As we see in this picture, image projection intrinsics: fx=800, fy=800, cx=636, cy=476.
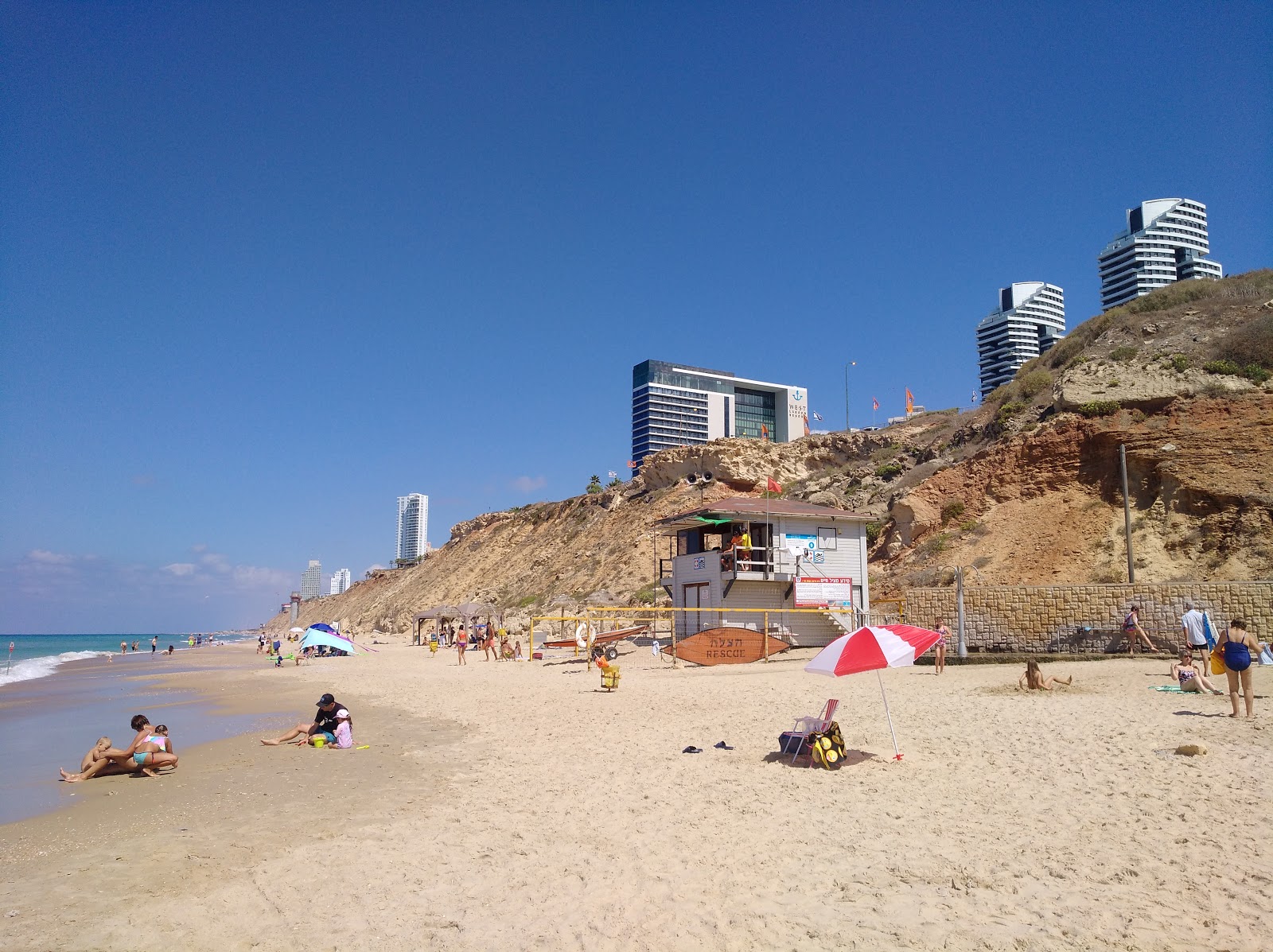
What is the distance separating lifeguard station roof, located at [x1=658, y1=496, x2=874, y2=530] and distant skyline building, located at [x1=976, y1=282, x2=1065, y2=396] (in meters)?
109

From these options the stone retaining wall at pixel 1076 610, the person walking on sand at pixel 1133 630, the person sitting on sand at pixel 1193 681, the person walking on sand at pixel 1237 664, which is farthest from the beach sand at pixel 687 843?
the stone retaining wall at pixel 1076 610

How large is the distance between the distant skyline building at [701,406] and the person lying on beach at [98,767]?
12539cm

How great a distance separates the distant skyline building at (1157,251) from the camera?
119500 millimetres

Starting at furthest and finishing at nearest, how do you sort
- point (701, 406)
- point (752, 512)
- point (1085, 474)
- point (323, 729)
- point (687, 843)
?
point (701, 406) < point (1085, 474) < point (752, 512) < point (323, 729) < point (687, 843)

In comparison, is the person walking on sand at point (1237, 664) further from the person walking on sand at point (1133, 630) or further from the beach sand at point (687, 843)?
the person walking on sand at point (1133, 630)

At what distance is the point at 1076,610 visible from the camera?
68.3 ft

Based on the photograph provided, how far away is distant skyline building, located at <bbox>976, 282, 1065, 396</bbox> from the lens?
127938 millimetres

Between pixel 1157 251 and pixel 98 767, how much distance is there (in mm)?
144022

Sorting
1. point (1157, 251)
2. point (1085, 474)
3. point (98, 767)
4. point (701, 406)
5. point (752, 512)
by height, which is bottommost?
point (98, 767)

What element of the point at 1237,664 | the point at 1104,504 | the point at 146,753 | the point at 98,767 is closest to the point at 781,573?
the point at 1104,504

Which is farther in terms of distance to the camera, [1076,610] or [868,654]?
[1076,610]

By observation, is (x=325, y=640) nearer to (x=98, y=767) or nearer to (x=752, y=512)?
(x=752, y=512)

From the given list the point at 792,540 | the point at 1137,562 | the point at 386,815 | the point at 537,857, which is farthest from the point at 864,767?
the point at 1137,562

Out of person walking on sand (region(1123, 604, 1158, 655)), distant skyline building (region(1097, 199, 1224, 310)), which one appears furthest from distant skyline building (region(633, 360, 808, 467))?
person walking on sand (region(1123, 604, 1158, 655))
